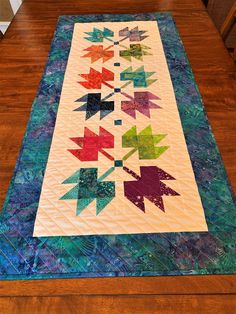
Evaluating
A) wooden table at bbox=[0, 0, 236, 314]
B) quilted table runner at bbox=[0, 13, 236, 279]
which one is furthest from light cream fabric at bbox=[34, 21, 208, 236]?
wooden table at bbox=[0, 0, 236, 314]

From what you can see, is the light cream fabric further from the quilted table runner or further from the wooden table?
the wooden table

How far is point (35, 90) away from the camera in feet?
3.24

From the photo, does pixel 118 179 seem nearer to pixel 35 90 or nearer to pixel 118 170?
pixel 118 170

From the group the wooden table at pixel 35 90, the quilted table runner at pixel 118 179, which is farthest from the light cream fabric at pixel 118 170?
the wooden table at pixel 35 90

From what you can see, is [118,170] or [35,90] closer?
[118,170]

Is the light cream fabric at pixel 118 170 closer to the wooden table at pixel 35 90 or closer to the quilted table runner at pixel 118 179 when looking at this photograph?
the quilted table runner at pixel 118 179

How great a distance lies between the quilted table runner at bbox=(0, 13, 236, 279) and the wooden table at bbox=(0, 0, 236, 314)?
0.03 meters

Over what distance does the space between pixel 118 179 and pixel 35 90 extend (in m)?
0.50

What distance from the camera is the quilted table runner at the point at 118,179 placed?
60 centimetres

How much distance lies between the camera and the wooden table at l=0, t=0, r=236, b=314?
542 mm

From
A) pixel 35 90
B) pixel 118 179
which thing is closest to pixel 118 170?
pixel 118 179

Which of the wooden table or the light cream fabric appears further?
the light cream fabric

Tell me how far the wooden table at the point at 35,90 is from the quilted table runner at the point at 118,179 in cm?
3

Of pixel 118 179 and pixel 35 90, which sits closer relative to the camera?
pixel 118 179
